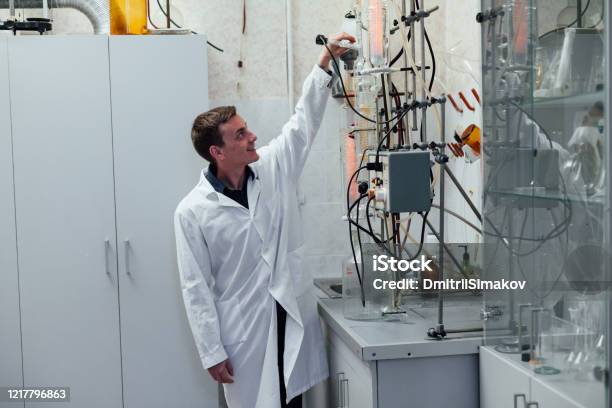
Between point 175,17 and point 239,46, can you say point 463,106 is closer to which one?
point 239,46

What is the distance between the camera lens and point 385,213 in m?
2.30

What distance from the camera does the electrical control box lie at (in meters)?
2.04

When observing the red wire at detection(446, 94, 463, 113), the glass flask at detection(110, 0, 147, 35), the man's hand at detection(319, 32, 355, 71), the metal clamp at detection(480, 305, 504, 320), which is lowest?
the metal clamp at detection(480, 305, 504, 320)

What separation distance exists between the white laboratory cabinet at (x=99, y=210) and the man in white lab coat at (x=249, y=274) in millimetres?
564

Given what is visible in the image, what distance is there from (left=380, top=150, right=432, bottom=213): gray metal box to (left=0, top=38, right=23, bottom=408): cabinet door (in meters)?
1.96

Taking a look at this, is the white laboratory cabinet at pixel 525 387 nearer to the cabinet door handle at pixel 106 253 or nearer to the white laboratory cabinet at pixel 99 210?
the white laboratory cabinet at pixel 99 210

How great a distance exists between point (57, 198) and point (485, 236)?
203 centimetres

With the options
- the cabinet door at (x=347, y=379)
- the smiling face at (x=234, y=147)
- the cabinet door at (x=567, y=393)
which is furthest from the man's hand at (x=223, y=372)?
the cabinet door at (x=567, y=393)

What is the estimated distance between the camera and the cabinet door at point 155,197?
3234 mm

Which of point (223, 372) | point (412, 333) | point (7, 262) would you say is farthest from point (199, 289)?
point (7, 262)

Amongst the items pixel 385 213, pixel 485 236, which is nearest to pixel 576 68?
pixel 485 236

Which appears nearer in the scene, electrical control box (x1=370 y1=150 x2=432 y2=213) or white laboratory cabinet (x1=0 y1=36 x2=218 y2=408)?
electrical control box (x1=370 y1=150 x2=432 y2=213)

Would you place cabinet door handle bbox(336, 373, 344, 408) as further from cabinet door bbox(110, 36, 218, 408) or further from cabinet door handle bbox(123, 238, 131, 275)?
cabinet door handle bbox(123, 238, 131, 275)

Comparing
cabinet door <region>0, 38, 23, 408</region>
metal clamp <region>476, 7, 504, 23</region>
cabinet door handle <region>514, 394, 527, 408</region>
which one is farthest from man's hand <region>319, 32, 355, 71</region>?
cabinet door <region>0, 38, 23, 408</region>
